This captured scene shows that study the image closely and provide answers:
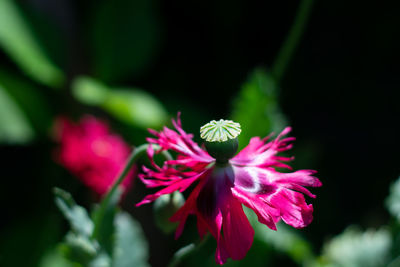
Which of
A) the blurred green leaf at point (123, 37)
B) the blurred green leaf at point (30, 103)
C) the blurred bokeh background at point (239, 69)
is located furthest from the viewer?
the blurred green leaf at point (123, 37)

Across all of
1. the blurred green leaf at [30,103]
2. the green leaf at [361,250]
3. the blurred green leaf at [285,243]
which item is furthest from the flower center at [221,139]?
the blurred green leaf at [30,103]

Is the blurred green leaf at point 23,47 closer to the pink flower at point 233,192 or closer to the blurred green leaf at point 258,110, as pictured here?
the blurred green leaf at point 258,110

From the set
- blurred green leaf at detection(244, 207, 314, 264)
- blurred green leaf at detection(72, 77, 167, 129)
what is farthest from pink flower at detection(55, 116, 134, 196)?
blurred green leaf at detection(244, 207, 314, 264)

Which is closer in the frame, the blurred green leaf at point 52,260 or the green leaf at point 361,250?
the green leaf at point 361,250

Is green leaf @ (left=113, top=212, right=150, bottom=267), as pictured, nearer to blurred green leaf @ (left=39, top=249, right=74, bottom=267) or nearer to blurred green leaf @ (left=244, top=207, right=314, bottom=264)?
blurred green leaf @ (left=244, top=207, right=314, bottom=264)

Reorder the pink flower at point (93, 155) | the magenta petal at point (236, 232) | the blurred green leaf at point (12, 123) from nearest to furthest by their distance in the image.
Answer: the magenta petal at point (236, 232) < the pink flower at point (93, 155) < the blurred green leaf at point (12, 123)

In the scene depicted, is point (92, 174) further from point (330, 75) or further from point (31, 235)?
point (330, 75)
